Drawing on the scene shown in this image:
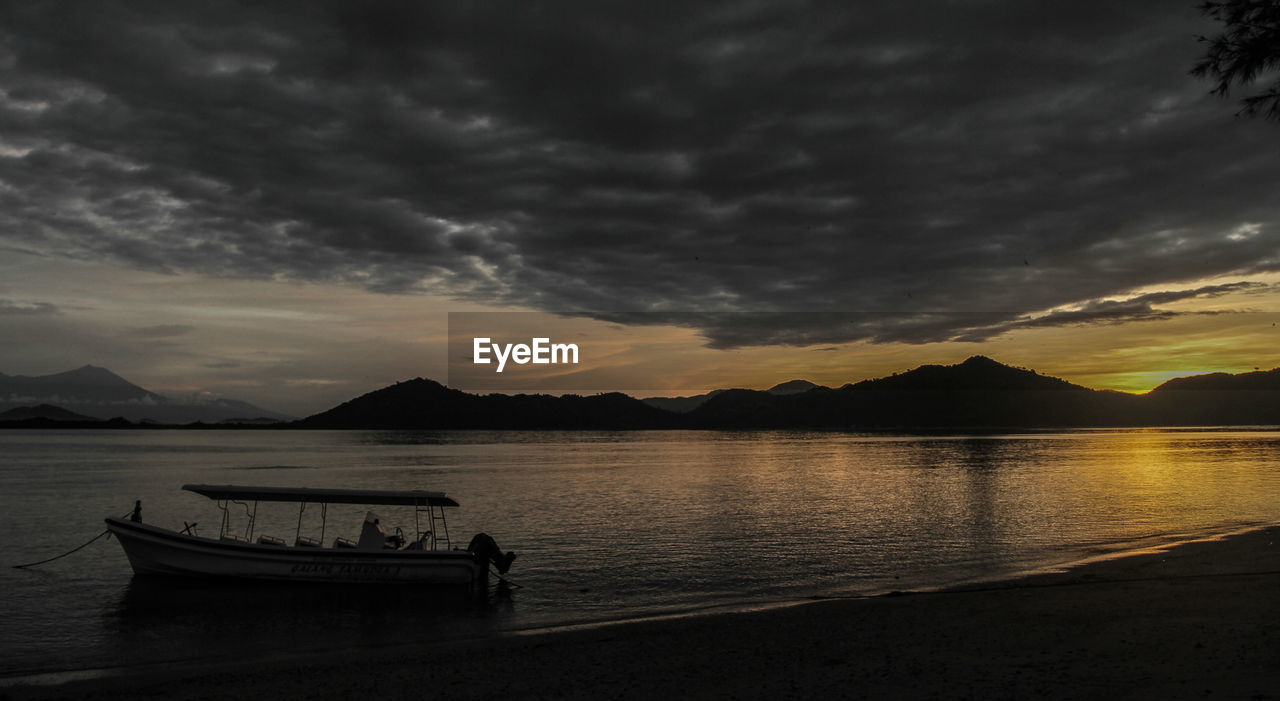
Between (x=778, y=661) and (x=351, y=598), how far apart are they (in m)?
14.6

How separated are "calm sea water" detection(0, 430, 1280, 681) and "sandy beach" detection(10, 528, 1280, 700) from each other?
3.02 meters

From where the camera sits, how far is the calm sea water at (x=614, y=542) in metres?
19.5

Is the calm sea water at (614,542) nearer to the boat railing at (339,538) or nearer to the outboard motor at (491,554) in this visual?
the outboard motor at (491,554)

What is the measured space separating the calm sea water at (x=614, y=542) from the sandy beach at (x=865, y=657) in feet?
9.92

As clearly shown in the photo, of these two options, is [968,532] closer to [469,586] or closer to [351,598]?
[469,586]

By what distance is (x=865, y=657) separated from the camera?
43.8 ft

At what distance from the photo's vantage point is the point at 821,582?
2388 cm

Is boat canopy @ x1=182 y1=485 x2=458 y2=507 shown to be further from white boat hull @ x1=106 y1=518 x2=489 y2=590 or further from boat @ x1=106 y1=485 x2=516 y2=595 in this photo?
white boat hull @ x1=106 y1=518 x2=489 y2=590

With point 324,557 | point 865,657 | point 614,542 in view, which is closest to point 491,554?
point 324,557

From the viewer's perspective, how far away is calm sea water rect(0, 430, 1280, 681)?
19484 millimetres

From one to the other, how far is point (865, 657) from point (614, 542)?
785 inches

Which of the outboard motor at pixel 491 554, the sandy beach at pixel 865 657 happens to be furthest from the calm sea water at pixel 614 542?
the sandy beach at pixel 865 657

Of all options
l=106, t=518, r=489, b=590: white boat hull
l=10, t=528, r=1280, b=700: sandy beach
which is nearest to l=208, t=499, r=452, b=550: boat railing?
l=106, t=518, r=489, b=590: white boat hull

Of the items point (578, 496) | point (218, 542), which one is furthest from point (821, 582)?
point (578, 496)
